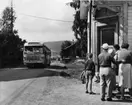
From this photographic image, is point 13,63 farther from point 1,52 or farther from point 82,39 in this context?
point 82,39

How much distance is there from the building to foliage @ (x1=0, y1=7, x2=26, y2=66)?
29446 mm

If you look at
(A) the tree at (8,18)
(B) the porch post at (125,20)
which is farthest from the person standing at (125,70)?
(A) the tree at (8,18)

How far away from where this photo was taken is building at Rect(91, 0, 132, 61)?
12.8m

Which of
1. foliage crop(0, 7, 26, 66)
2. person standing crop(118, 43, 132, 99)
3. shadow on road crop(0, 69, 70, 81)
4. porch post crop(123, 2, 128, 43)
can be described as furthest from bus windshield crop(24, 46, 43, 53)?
person standing crop(118, 43, 132, 99)

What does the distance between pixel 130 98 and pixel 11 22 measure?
45841 mm

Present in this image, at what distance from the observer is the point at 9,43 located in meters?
44.7

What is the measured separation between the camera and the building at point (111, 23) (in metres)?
12.8

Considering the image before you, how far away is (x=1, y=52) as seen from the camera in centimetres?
4256

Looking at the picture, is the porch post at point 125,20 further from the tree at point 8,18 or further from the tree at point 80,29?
the tree at point 8,18

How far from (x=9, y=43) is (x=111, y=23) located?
1296 inches

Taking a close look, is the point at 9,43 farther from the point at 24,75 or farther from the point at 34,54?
the point at 24,75

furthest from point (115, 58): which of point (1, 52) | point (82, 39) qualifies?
point (1, 52)

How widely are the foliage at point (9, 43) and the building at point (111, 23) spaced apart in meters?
29.4

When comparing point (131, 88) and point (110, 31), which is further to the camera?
point (110, 31)
